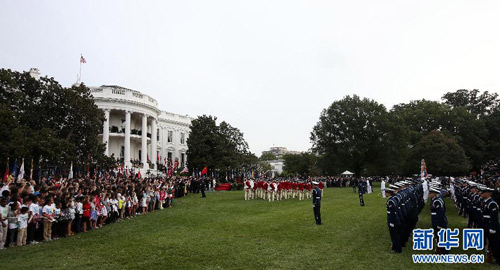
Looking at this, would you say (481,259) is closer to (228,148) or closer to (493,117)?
(228,148)

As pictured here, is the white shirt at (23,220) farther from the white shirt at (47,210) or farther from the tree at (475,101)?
the tree at (475,101)

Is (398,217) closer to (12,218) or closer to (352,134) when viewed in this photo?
(12,218)

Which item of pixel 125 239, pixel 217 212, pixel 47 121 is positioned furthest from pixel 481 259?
pixel 47 121

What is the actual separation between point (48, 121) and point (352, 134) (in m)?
40.7

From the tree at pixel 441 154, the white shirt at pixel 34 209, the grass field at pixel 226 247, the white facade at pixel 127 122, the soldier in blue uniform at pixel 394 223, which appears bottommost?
the grass field at pixel 226 247

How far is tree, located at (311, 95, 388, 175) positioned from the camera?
51.5 metres

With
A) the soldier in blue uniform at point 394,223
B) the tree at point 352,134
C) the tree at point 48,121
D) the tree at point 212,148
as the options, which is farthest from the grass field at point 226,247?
the tree at point 352,134

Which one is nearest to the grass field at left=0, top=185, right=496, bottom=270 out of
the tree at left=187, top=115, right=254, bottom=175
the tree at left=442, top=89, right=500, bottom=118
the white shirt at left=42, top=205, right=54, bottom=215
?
the white shirt at left=42, top=205, right=54, bottom=215

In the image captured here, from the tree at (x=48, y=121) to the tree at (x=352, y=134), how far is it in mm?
34462

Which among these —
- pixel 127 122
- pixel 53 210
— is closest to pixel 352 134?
pixel 127 122

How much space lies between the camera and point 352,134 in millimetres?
52281

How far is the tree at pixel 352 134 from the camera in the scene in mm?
51531

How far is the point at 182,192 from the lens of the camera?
30.5 metres

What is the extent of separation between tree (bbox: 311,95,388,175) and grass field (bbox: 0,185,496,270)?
36960mm
